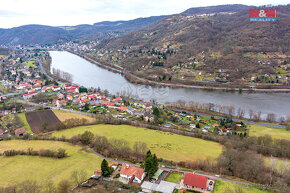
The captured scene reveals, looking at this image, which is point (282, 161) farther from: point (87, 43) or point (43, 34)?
point (43, 34)

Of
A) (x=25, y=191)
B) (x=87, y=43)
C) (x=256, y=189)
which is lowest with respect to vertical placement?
(x=256, y=189)

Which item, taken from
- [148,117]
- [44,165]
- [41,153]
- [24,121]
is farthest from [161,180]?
[24,121]

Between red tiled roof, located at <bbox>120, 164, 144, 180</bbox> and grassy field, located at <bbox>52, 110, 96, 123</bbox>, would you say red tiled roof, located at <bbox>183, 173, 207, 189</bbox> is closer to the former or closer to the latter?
red tiled roof, located at <bbox>120, 164, 144, 180</bbox>

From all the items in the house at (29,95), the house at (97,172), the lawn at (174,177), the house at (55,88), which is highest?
the house at (55,88)

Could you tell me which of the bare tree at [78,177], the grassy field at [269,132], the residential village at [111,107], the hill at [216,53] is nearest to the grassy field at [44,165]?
the bare tree at [78,177]

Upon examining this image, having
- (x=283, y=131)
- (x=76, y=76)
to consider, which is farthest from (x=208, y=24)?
(x=283, y=131)

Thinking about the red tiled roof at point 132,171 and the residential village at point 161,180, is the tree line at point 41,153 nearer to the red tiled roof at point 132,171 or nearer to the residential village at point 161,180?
the residential village at point 161,180
